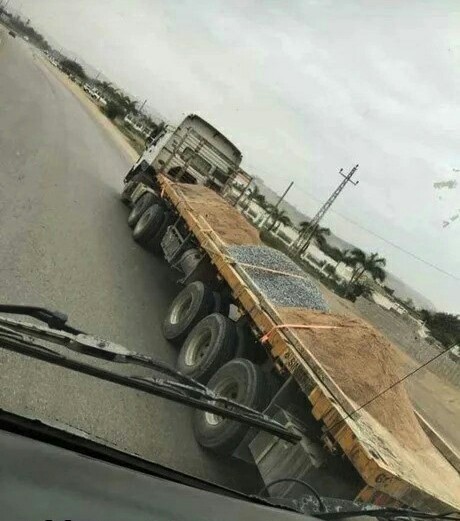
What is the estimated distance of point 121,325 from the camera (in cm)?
739

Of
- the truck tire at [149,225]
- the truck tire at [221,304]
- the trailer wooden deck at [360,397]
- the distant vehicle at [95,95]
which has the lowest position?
the distant vehicle at [95,95]

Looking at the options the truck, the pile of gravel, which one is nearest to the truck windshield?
the truck

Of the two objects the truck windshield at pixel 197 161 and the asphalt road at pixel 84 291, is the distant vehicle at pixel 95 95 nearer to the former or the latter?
the truck windshield at pixel 197 161

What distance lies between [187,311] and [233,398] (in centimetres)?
230

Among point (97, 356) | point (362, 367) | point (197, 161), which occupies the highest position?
point (197, 161)

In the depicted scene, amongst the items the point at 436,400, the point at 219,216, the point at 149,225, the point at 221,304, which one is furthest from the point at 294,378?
the point at 436,400

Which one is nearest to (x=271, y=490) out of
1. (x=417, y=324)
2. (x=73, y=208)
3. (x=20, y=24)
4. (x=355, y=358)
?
(x=355, y=358)

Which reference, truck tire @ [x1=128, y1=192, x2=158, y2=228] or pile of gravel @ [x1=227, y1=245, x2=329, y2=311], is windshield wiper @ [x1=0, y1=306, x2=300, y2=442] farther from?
truck tire @ [x1=128, y1=192, x2=158, y2=228]

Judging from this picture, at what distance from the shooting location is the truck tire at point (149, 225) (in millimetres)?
12469

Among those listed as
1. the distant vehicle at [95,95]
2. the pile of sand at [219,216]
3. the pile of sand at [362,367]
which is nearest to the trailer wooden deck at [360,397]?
the pile of sand at [362,367]

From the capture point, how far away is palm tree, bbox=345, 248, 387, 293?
207 ft

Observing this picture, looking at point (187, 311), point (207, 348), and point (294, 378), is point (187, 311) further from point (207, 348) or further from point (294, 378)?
point (294, 378)

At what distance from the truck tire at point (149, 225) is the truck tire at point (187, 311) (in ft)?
14.5

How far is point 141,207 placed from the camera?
13977 mm
